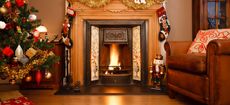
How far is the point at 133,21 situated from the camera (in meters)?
3.83

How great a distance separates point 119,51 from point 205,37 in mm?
1667

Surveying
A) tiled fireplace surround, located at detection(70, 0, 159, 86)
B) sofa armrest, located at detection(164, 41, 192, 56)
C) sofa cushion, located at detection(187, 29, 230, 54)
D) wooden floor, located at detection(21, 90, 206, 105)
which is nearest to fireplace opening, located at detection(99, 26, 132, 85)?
tiled fireplace surround, located at detection(70, 0, 159, 86)

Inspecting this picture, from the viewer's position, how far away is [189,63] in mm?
2357

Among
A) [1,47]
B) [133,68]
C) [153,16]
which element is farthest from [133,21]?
[1,47]

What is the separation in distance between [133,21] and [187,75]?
1603 millimetres

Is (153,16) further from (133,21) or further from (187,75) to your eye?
(187,75)

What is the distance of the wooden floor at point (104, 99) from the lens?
264cm

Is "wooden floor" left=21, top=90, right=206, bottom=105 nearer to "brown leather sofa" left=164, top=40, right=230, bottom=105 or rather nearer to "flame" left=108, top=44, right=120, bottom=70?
"brown leather sofa" left=164, top=40, right=230, bottom=105

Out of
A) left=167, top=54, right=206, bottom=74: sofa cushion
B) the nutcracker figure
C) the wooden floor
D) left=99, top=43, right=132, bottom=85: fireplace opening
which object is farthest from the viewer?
left=99, top=43, right=132, bottom=85: fireplace opening

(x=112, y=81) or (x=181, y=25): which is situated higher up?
(x=181, y=25)

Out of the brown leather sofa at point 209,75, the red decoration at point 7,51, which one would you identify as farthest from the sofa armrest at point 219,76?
the red decoration at point 7,51

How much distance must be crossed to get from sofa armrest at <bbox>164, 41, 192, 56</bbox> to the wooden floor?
0.53 metres

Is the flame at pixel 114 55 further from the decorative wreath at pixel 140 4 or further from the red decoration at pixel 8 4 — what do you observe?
the red decoration at pixel 8 4

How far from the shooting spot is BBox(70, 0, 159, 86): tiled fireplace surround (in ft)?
12.5
